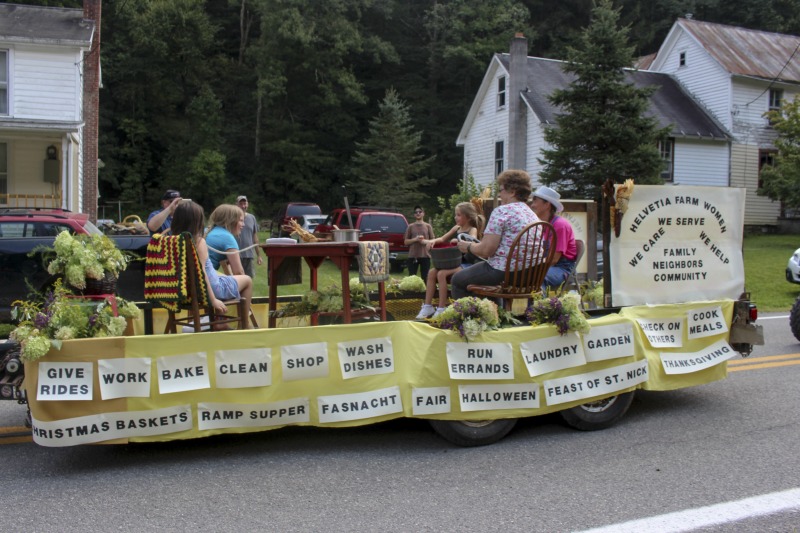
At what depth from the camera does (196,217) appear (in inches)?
219

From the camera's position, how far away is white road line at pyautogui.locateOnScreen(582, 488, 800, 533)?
373cm

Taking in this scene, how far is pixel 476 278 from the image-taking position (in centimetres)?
589

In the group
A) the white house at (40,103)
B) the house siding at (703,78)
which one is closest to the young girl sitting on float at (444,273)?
the white house at (40,103)

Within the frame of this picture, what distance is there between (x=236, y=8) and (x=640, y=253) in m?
44.9

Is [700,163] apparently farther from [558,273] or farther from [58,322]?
[58,322]

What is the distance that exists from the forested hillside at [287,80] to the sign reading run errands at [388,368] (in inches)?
1310

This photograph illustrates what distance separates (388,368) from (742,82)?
29859 mm

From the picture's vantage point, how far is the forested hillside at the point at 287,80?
40031 millimetres

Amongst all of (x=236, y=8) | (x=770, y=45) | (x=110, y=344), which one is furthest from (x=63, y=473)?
(x=236, y=8)

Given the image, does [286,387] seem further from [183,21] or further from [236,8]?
[236,8]

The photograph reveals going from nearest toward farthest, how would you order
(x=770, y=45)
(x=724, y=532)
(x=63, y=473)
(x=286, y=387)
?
1. (x=724, y=532)
2. (x=63, y=473)
3. (x=286, y=387)
4. (x=770, y=45)

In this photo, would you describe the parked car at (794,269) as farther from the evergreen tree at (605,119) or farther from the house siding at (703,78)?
the house siding at (703,78)

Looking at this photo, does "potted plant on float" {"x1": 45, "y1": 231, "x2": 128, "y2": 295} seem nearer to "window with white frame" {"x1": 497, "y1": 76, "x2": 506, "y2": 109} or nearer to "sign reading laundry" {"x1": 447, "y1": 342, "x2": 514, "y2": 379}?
"sign reading laundry" {"x1": 447, "y1": 342, "x2": 514, "y2": 379}

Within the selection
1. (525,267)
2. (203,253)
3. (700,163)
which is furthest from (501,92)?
(203,253)
